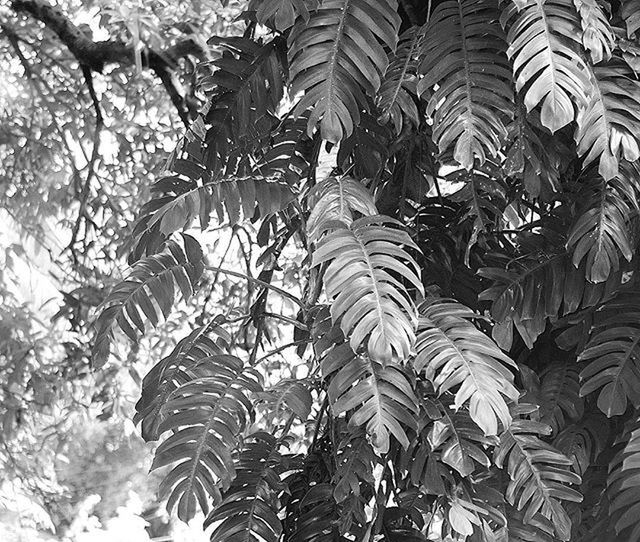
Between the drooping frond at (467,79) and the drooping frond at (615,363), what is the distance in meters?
0.33

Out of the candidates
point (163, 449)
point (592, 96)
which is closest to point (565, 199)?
point (592, 96)

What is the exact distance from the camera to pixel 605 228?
1.31 metres

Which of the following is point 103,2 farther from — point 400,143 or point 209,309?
point 400,143

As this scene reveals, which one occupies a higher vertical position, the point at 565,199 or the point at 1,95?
the point at 1,95

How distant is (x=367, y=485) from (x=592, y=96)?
685mm

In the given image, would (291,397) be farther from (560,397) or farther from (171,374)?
(560,397)

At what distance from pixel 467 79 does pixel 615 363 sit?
0.48 metres

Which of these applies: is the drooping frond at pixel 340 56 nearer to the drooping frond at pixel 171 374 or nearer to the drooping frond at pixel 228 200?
the drooping frond at pixel 228 200

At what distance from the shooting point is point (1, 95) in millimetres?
2834

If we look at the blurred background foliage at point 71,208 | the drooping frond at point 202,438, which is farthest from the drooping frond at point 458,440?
the blurred background foliage at point 71,208

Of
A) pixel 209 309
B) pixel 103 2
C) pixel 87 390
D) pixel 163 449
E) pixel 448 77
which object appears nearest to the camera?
pixel 163 449

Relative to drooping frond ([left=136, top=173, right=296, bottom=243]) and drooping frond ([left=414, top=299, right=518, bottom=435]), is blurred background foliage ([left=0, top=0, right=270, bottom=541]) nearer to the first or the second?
drooping frond ([left=136, top=173, right=296, bottom=243])

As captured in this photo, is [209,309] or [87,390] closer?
[87,390]

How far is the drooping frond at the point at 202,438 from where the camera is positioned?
1.15 metres
